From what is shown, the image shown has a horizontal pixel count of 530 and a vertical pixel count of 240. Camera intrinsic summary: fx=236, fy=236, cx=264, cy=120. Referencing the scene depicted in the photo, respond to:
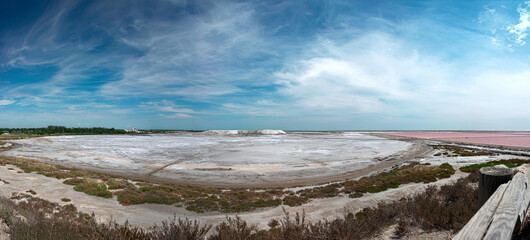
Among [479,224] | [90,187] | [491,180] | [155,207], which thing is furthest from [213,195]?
[479,224]

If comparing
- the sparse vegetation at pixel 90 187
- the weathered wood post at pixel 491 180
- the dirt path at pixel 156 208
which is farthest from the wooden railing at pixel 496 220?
the sparse vegetation at pixel 90 187

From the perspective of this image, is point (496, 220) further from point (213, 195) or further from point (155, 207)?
point (213, 195)

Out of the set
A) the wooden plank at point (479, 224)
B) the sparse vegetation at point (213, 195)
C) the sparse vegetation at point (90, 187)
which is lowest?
the sparse vegetation at point (213, 195)

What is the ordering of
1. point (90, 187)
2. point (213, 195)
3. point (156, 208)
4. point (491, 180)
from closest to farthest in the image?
point (491, 180) < point (156, 208) < point (90, 187) < point (213, 195)

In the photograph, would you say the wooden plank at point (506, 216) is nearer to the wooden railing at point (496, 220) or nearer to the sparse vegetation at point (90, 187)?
the wooden railing at point (496, 220)

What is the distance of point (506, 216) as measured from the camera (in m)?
1.89

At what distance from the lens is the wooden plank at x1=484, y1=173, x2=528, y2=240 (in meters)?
1.72

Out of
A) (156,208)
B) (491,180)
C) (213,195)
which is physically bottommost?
(213,195)

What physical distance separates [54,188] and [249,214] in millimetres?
12574

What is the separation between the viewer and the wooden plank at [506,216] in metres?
1.72

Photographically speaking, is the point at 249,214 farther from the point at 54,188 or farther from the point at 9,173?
the point at 9,173

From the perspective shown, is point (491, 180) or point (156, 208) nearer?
point (491, 180)

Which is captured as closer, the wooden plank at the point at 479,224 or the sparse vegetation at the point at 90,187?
the wooden plank at the point at 479,224

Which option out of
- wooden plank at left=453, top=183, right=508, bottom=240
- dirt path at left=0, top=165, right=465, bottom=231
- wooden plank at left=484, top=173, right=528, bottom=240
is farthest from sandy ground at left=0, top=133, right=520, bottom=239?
wooden plank at left=453, top=183, right=508, bottom=240
